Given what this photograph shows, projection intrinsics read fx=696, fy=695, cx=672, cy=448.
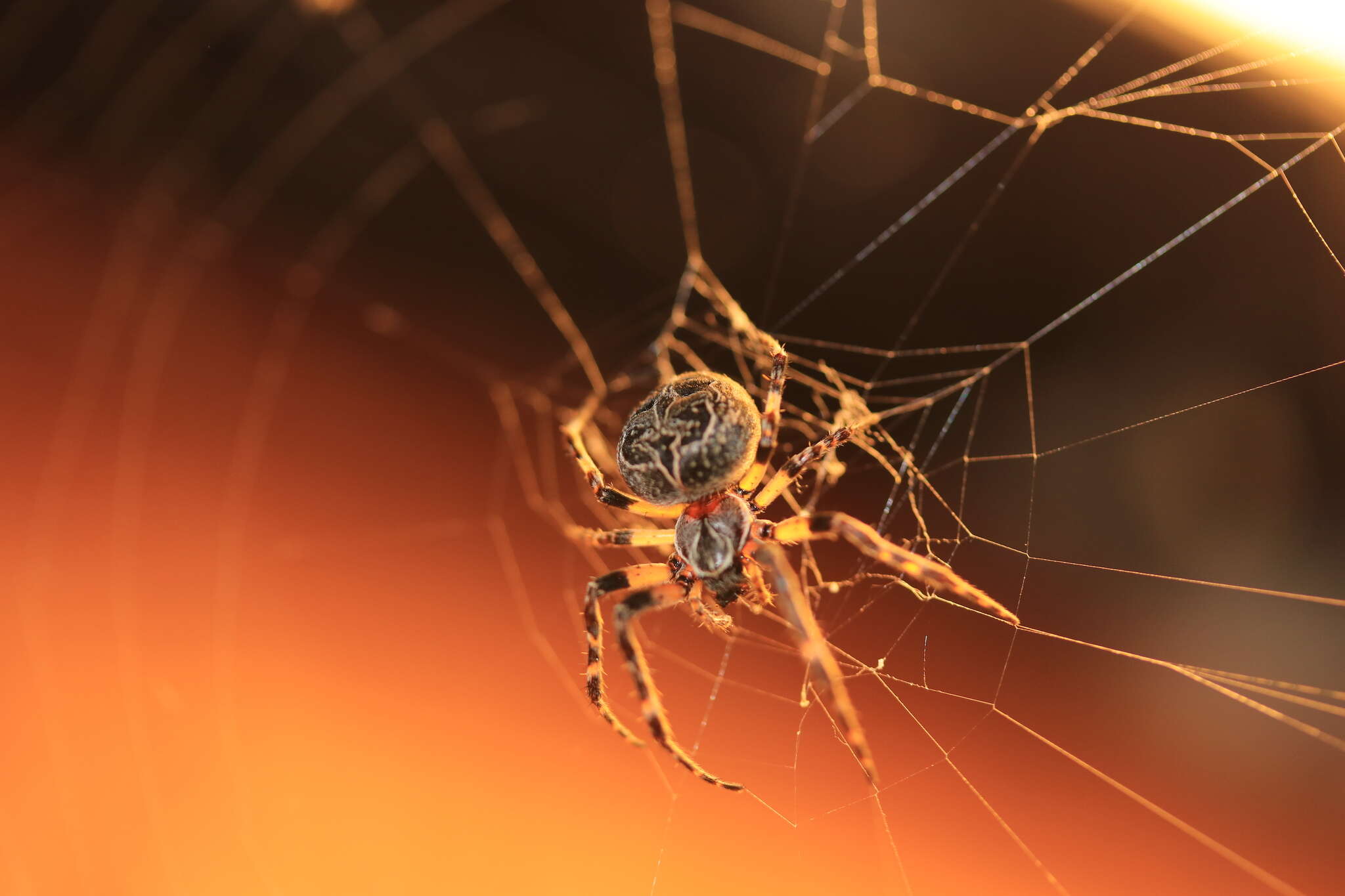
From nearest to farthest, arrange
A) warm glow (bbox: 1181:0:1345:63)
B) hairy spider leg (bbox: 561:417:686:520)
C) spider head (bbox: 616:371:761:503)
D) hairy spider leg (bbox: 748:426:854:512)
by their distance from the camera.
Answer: warm glow (bbox: 1181:0:1345:63)
hairy spider leg (bbox: 748:426:854:512)
spider head (bbox: 616:371:761:503)
hairy spider leg (bbox: 561:417:686:520)

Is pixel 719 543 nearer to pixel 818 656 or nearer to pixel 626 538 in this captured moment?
pixel 626 538

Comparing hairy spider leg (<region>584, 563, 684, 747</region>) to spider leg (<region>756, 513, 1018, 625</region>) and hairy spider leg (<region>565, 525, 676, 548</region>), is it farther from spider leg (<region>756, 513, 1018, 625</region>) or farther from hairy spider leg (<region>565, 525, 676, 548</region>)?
spider leg (<region>756, 513, 1018, 625</region>)

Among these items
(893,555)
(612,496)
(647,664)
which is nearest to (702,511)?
(612,496)

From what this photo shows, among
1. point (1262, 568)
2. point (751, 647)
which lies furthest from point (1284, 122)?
point (751, 647)

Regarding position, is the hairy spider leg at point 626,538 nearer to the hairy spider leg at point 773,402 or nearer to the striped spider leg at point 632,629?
the striped spider leg at point 632,629

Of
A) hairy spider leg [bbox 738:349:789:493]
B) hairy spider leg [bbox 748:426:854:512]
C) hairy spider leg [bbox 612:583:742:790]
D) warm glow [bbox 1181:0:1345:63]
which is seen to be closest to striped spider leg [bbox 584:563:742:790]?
hairy spider leg [bbox 612:583:742:790]

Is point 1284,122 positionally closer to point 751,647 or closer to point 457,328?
point 751,647
